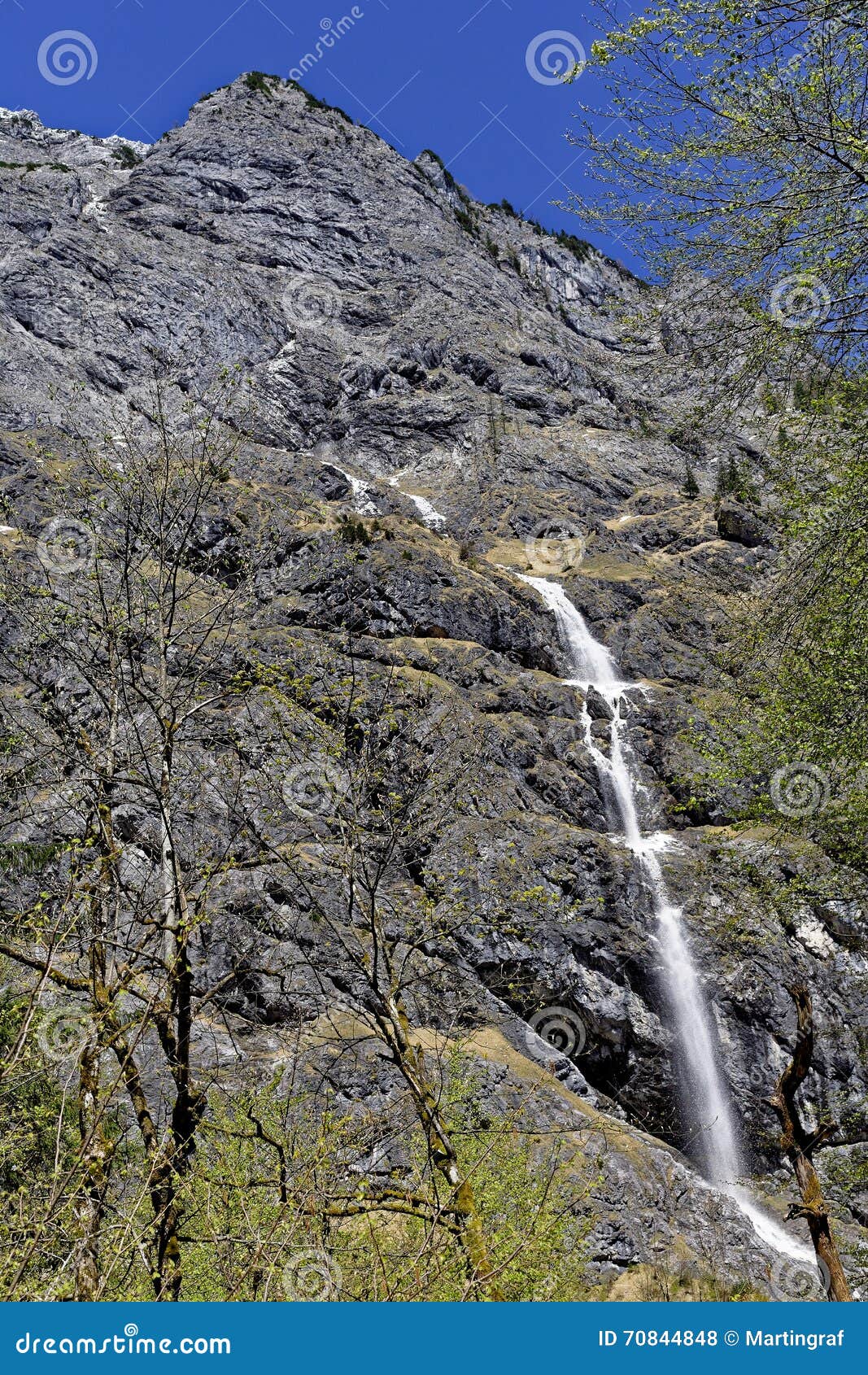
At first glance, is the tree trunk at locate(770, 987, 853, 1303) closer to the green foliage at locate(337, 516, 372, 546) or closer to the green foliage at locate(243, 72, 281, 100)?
the green foliage at locate(337, 516, 372, 546)

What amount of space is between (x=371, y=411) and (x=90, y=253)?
28.8 m

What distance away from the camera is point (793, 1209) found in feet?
31.4

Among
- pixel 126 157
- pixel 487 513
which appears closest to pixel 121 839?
pixel 487 513

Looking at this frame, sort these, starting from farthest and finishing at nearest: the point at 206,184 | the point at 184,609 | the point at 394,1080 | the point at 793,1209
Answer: the point at 206,184 → the point at 394,1080 → the point at 793,1209 → the point at 184,609

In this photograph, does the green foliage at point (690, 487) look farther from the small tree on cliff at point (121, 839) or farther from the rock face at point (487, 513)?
the small tree on cliff at point (121, 839)

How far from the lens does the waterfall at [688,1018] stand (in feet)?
82.0

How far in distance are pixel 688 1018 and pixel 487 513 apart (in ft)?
170

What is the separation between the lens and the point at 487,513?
242ft

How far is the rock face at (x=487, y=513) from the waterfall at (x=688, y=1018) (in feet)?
1.94

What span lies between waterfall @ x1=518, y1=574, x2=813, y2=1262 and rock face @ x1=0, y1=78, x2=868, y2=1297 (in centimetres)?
59

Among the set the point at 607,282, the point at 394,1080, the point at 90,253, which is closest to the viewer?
the point at 394,1080

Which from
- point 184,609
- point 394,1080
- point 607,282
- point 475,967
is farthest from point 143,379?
point 607,282

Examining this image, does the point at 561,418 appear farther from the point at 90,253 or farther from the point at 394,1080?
the point at 394,1080

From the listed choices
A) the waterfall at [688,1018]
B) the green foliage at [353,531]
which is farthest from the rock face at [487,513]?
the green foliage at [353,531]
